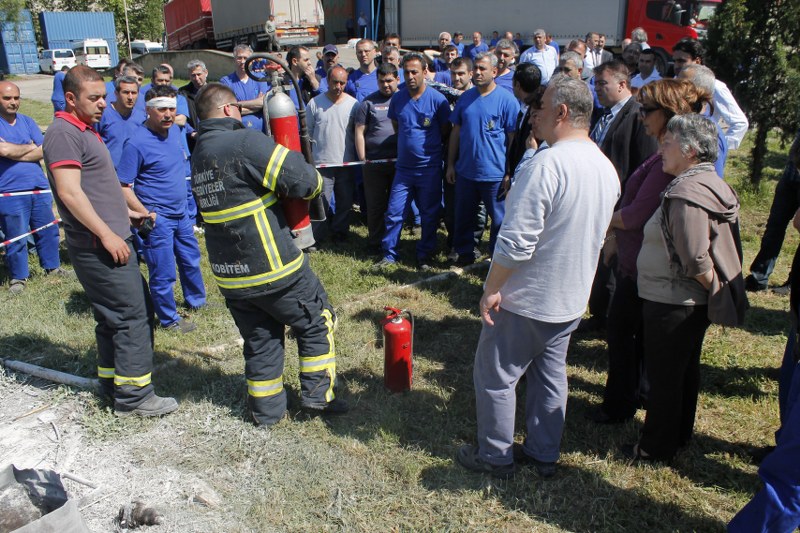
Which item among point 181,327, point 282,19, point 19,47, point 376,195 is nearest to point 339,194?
point 376,195

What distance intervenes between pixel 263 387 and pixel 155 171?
7.67 feet

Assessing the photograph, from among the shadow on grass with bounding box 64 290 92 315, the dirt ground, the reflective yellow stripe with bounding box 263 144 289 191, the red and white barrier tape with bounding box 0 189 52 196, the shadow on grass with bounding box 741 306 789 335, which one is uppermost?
the reflective yellow stripe with bounding box 263 144 289 191

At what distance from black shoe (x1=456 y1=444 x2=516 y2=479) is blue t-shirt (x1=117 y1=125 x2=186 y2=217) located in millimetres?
3231

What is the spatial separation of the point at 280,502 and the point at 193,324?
Answer: 2580 mm

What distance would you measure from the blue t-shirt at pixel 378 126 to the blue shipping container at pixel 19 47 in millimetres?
42080

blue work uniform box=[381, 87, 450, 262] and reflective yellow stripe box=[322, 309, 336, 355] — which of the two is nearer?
reflective yellow stripe box=[322, 309, 336, 355]

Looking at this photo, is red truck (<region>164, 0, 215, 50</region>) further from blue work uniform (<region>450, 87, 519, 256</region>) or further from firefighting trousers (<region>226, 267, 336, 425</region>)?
firefighting trousers (<region>226, 267, 336, 425</region>)

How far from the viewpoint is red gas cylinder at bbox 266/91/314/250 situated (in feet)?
11.9

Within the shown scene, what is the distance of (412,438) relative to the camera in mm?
3900

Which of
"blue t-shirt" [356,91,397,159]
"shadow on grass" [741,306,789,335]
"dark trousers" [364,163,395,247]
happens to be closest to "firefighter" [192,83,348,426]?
"dark trousers" [364,163,395,247]

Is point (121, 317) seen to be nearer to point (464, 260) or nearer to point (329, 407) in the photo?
point (329, 407)

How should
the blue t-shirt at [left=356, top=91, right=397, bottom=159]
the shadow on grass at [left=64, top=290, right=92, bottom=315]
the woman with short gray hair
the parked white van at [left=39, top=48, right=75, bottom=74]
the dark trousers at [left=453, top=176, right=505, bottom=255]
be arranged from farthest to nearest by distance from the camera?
the parked white van at [left=39, top=48, right=75, bottom=74] < the blue t-shirt at [left=356, top=91, right=397, bottom=159] < the dark trousers at [left=453, top=176, right=505, bottom=255] < the shadow on grass at [left=64, top=290, right=92, bottom=315] < the woman with short gray hair

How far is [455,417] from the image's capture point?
4102mm

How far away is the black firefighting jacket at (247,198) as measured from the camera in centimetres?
344
